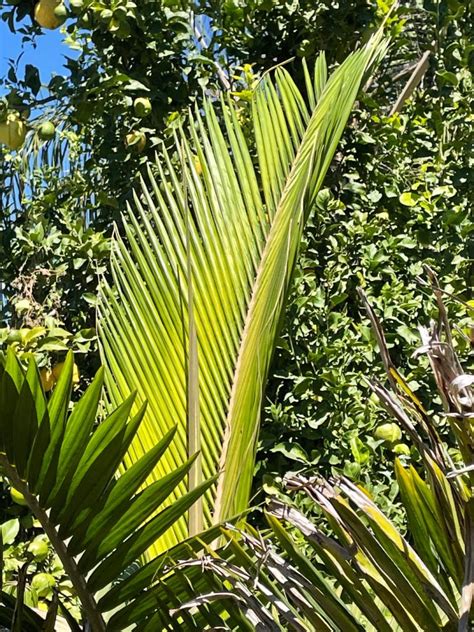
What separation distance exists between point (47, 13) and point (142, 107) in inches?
15.5

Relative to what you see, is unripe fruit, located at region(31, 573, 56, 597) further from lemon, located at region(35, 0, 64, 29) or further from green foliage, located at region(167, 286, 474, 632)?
lemon, located at region(35, 0, 64, 29)

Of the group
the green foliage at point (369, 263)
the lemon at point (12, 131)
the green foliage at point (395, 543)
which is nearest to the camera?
the green foliage at point (395, 543)

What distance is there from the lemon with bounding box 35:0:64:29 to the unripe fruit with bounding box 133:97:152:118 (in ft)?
1.08

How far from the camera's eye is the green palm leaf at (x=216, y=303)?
1.42m

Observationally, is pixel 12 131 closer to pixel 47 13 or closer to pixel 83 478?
pixel 47 13

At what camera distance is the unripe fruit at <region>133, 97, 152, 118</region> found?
242 cm

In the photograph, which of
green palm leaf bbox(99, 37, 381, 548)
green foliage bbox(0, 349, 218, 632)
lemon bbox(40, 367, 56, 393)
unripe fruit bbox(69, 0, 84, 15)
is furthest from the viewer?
unripe fruit bbox(69, 0, 84, 15)

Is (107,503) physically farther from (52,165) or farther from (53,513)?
(52,165)

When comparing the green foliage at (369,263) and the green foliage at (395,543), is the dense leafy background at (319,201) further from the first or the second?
the green foliage at (395,543)

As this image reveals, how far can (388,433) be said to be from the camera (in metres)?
2.01

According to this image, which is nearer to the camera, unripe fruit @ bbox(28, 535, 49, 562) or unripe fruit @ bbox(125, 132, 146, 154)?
unripe fruit @ bbox(28, 535, 49, 562)

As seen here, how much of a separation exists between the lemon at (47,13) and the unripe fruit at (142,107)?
328 mm

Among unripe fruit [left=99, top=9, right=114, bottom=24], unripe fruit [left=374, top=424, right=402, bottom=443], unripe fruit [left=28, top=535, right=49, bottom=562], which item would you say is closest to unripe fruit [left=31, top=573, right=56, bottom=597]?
unripe fruit [left=28, top=535, right=49, bottom=562]

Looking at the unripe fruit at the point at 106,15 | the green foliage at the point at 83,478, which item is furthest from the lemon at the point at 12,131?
the green foliage at the point at 83,478
